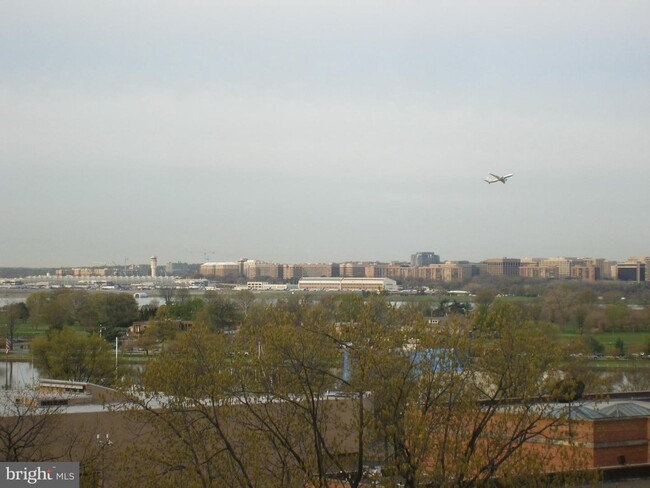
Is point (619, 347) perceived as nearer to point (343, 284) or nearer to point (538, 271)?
point (343, 284)

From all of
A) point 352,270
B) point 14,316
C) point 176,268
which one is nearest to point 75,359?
point 14,316

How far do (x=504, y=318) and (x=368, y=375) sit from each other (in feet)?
6.13

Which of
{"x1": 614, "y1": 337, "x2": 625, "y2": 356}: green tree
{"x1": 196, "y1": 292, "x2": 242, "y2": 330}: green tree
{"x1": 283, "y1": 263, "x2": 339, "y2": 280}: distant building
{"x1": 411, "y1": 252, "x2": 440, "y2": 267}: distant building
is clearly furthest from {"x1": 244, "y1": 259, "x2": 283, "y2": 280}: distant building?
{"x1": 614, "y1": 337, "x2": 625, "y2": 356}: green tree

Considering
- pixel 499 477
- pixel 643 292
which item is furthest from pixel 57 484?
pixel 643 292

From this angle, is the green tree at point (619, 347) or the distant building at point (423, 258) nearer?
the green tree at point (619, 347)

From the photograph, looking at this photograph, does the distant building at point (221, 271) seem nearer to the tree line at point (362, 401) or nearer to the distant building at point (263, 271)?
the distant building at point (263, 271)

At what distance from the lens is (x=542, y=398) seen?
9062mm

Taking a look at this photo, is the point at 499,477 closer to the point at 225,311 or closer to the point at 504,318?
the point at 504,318

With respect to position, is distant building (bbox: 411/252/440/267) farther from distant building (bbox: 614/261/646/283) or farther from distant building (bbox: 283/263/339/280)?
distant building (bbox: 614/261/646/283)

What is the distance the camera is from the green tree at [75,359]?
27047mm

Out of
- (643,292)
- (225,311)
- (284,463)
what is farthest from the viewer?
(643,292)

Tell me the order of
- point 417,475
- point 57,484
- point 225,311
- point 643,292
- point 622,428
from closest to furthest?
point 417,475, point 57,484, point 622,428, point 225,311, point 643,292

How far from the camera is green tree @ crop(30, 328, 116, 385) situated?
27047 mm

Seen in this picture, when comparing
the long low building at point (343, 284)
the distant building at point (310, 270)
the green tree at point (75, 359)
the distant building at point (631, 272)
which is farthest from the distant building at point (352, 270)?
the green tree at point (75, 359)
